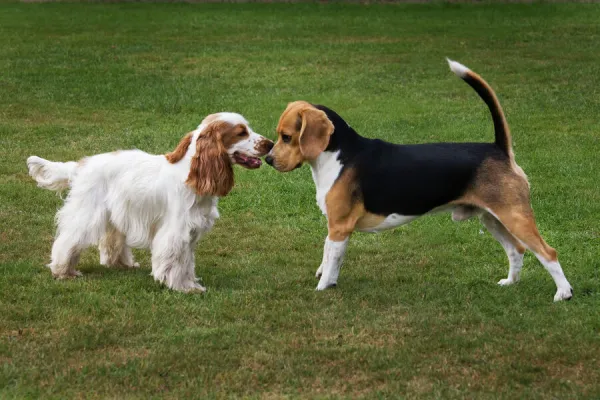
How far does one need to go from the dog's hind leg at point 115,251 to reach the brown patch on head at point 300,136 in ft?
5.54

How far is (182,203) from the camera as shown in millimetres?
7824

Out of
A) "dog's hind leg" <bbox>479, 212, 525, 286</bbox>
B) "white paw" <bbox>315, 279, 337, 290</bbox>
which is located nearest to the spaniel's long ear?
"white paw" <bbox>315, 279, 337, 290</bbox>

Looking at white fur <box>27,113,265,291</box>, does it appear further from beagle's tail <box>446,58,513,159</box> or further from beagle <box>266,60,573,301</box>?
beagle's tail <box>446,58,513,159</box>

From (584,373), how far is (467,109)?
1016 centimetres

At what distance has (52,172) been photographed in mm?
8336

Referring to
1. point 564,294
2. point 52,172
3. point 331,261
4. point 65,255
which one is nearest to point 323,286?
point 331,261

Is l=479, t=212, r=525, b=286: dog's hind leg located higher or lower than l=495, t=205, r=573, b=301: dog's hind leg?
lower

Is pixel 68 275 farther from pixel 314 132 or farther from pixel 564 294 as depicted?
pixel 564 294

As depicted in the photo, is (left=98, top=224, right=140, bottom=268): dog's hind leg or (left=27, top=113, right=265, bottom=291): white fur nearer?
(left=27, top=113, right=265, bottom=291): white fur

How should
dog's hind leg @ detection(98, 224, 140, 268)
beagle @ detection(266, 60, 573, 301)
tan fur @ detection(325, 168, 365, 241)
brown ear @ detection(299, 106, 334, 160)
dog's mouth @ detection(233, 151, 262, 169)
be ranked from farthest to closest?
dog's hind leg @ detection(98, 224, 140, 268) → dog's mouth @ detection(233, 151, 262, 169) → tan fur @ detection(325, 168, 365, 241) → brown ear @ detection(299, 106, 334, 160) → beagle @ detection(266, 60, 573, 301)

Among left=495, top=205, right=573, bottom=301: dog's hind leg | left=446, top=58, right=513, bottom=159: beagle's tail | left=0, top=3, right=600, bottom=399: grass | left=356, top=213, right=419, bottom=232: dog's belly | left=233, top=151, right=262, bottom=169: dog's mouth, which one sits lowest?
left=0, top=3, right=600, bottom=399: grass

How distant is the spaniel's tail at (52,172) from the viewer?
27.1 feet

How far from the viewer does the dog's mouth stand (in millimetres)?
7750

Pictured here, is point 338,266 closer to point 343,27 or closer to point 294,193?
point 294,193
